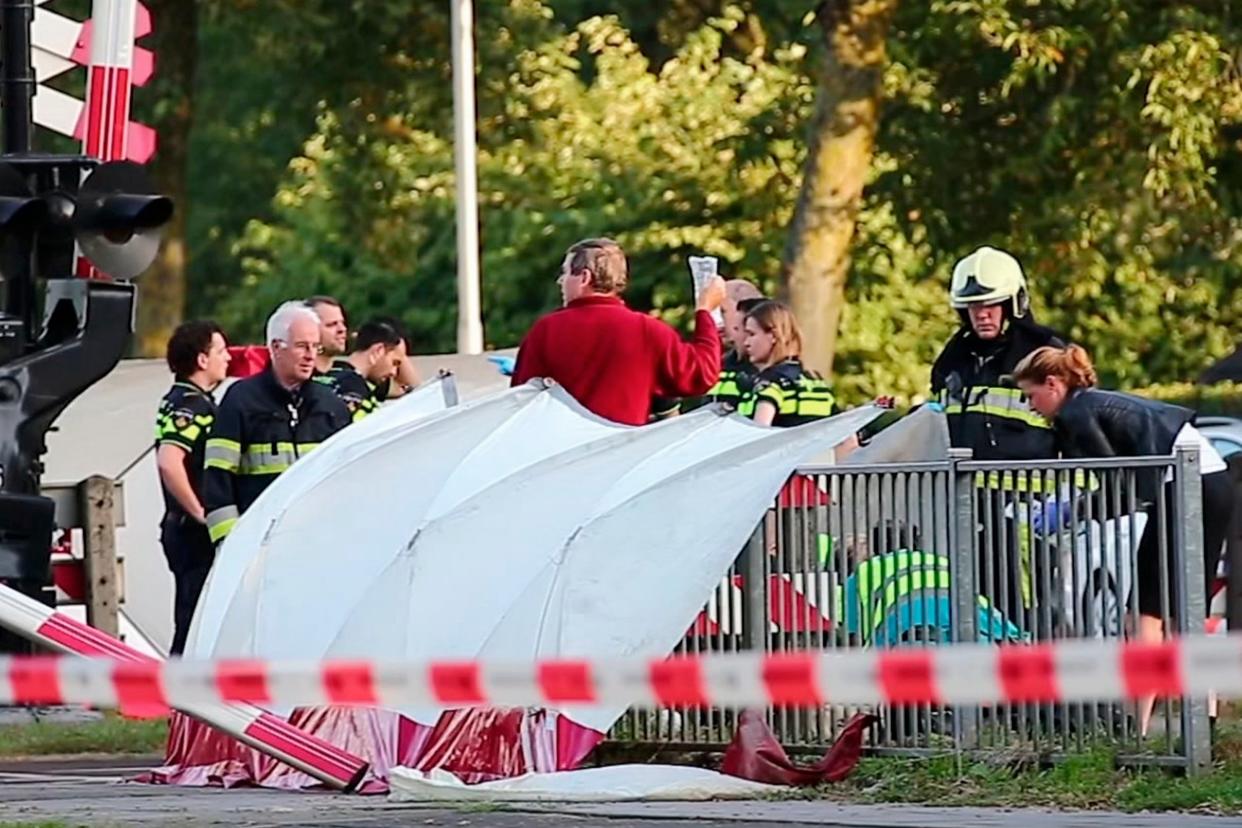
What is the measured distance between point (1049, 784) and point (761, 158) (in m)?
18.3

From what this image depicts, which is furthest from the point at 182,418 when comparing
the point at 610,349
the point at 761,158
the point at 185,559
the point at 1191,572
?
the point at 761,158

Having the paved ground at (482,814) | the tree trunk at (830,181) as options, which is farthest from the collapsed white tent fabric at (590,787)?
the tree trunk at (830,181)

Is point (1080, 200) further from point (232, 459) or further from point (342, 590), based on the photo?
point (342, 590)

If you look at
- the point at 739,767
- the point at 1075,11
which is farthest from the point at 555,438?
the point at 1075,11

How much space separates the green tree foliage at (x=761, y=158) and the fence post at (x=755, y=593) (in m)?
14.4

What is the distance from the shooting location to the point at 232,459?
1311 cm

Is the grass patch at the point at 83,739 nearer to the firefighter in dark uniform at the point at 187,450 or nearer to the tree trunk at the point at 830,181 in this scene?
the firefighter in dark uniform at the point at 187,450

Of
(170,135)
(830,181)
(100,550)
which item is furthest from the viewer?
(170,135)

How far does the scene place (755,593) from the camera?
1091 centimetres

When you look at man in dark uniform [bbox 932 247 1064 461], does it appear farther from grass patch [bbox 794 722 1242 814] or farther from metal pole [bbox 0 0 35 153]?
metal pole [bbox 0 0 35 153]

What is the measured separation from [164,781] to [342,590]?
40.4 inches

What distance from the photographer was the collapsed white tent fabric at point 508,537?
1045cm

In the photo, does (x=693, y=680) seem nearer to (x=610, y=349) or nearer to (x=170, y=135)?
(x=610, y=349)

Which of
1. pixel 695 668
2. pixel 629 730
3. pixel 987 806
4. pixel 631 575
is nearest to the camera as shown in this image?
pixel 695 668
